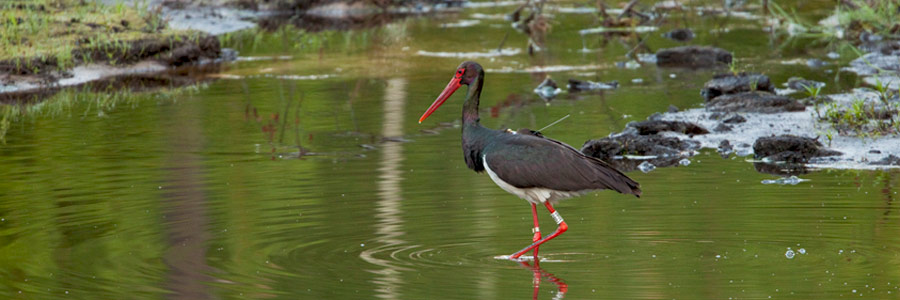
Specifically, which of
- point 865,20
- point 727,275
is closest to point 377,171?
point 727,275

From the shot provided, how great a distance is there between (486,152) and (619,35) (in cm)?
1538

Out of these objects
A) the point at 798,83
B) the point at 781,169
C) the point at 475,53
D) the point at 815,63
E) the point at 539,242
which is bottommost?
the point at 475,53

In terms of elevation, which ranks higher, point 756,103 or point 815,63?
point 756,103

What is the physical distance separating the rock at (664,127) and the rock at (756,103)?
1111 mm

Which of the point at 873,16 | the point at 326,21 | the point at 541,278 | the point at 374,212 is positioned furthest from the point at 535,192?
the point at 326,21

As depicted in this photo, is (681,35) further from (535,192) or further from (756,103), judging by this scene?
(535,192)

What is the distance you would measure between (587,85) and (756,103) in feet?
10.9

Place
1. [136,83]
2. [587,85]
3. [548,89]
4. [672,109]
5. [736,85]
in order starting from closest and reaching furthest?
[672,109] < [736,85] < [548,89] < [587,85] < [136,83]

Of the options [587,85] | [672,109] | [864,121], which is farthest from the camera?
[587,85]

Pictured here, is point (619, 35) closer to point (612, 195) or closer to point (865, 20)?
point (865, 20)

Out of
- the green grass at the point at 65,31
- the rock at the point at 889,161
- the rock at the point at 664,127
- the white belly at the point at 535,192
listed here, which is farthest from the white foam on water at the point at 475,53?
the white belly at the point at 535,192

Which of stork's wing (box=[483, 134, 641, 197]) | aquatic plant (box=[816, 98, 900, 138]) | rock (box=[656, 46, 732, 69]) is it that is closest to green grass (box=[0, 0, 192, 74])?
rock (box=[656, 46, 732, 69])

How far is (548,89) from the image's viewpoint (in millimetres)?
15438

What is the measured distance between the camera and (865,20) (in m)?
19.8
